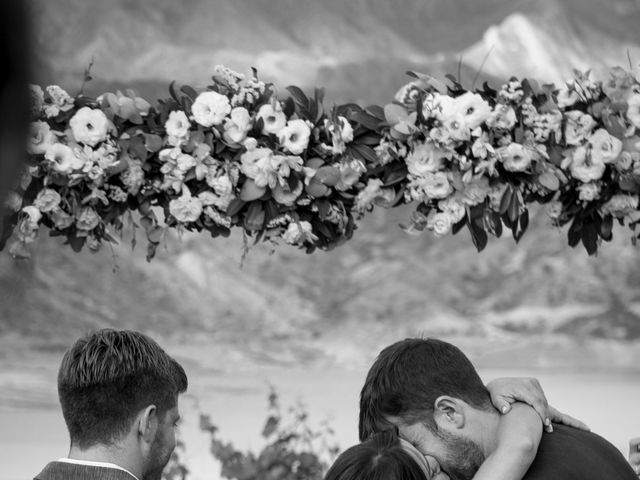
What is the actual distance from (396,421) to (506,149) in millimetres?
880

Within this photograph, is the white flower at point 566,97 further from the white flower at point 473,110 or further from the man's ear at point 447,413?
the man's ear at point 447,413

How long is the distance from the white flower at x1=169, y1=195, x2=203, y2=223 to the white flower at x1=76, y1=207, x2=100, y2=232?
213mm

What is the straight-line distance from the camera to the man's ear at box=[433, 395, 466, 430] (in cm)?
208

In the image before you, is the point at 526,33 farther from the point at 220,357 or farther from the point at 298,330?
the point at 220,357

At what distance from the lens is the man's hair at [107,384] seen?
1926 mm

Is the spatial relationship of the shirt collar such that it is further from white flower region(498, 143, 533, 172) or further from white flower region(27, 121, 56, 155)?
white flower region(498, 143, 533, 172)

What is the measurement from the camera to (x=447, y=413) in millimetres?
2092

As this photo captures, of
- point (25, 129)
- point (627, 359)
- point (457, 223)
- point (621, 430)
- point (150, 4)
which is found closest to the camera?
point (25, 129)

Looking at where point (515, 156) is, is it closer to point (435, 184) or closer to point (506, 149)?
point (506, 149)

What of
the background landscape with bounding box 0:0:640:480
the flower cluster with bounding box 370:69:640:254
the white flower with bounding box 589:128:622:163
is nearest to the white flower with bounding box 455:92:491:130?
the flower cluster with bounding box 370:69:640:254

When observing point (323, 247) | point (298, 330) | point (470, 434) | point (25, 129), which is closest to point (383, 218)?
point (298, 330)

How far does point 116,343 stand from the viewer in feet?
6.47

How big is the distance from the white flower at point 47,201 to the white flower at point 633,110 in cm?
159

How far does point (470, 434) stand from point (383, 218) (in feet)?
16.1
